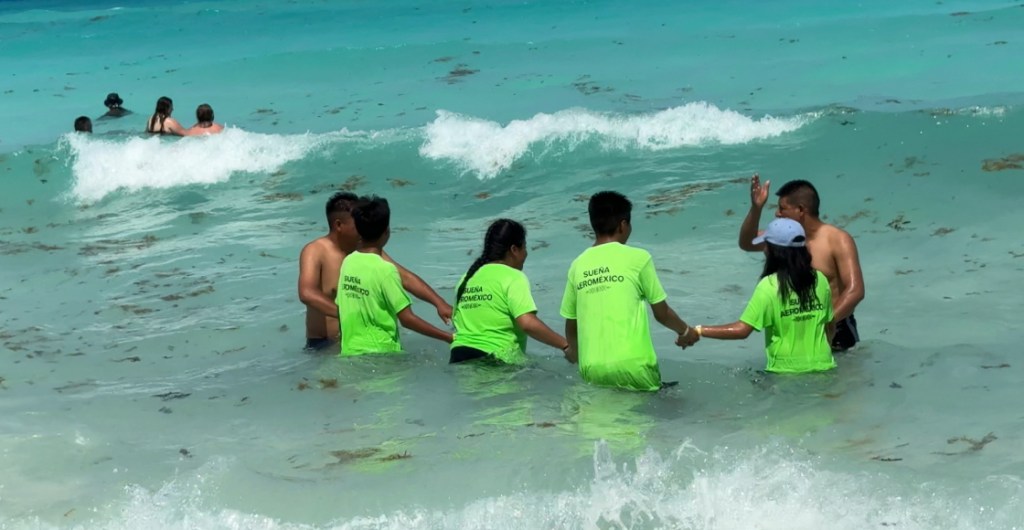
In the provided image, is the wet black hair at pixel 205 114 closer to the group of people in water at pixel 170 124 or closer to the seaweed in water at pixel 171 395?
the group of people in water at pixel 170 124

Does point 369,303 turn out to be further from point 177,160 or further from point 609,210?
point 177,160

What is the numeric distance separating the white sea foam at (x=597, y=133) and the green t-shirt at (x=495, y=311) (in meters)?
8.08

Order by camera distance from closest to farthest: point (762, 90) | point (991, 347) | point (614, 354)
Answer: point (614, 354) < point (991, 347) < point (762, 90)

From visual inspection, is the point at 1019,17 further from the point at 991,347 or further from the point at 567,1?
the point at 991,347

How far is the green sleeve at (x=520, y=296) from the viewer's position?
710 centimetres

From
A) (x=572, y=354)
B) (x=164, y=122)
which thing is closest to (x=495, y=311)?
(x=572, y=354)

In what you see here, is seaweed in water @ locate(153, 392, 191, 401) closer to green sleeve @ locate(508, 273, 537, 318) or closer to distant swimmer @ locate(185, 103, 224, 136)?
green sleeve @ locate(508, 273, 537, 318)

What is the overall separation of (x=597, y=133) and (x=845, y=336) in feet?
27.8

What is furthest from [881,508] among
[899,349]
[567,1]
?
[567,1]

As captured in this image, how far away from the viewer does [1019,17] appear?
23531mm

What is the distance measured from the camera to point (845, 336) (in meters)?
7.53

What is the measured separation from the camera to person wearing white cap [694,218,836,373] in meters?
6.48

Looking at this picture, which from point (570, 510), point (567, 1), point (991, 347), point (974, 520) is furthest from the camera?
point (567, 1)

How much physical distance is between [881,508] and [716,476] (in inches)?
29.5
